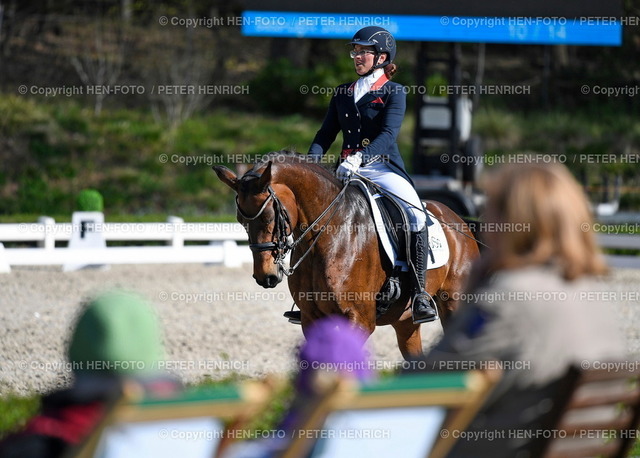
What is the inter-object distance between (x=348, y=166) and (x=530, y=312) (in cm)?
375

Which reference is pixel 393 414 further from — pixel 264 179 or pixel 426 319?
pixel 426 319

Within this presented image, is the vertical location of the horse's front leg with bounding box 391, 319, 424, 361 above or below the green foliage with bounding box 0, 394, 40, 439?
above

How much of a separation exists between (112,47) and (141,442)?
26152 millimetres

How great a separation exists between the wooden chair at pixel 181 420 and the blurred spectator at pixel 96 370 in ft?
0.35

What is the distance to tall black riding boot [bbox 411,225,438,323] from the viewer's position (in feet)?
21.7

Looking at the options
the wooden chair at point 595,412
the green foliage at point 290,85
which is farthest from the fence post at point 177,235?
the wooden chair at point 595,412

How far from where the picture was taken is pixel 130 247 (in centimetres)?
1373

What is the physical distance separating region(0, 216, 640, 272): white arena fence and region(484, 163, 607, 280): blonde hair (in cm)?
1067

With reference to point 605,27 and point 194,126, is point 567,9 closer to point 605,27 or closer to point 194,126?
point 605,27

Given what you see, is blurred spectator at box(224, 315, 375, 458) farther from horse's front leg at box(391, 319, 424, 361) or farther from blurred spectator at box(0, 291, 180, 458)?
horse's front leg at box(391, 319, 424, 361)

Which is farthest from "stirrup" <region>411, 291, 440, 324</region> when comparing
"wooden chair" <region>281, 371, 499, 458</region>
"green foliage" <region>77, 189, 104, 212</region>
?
"green foliage" <region>77, 189, 104, 212</region>

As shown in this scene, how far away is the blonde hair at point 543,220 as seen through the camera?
9.73 ft

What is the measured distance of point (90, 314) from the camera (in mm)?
2627

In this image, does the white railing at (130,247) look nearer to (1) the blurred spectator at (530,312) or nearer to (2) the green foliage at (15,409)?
(2) the green foliage at (15,409)
